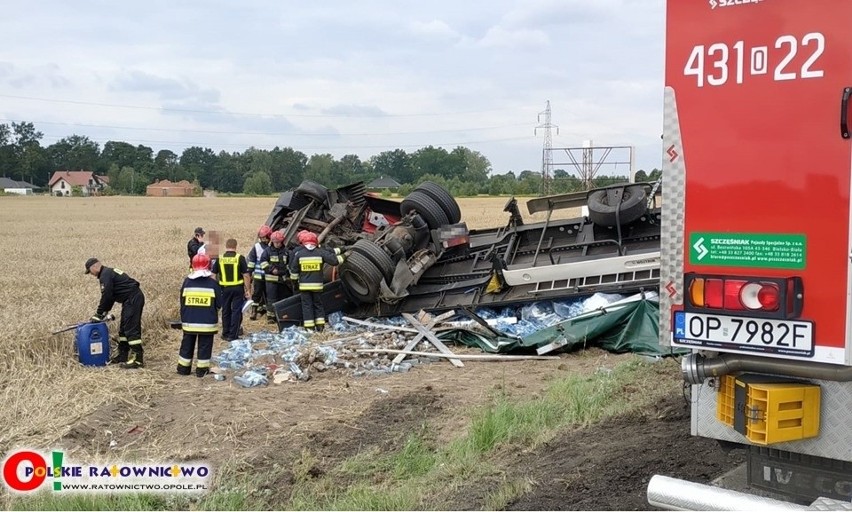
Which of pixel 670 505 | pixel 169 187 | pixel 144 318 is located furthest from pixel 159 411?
pixel 169 187

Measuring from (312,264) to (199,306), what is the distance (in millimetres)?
2655

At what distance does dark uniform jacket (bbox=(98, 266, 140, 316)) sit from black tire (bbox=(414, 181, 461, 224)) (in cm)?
507

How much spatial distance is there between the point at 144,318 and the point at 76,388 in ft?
11.5

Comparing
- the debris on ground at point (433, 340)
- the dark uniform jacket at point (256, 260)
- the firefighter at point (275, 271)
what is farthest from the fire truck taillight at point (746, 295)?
the dark uniform jacket at point (256, 260)

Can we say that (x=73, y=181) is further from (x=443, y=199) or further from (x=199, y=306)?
(x=199, y=306)

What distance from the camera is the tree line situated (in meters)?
77.5

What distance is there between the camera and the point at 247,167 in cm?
8825

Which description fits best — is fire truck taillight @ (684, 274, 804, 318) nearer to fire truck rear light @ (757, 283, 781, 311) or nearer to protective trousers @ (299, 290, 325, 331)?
fire truck rear light @ (757, 283, 781, 311)

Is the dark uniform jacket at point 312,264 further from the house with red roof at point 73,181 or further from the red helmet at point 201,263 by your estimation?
the house with red roof at point 73,181

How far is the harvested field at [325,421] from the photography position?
4.90m

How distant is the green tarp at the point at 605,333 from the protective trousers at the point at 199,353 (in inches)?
135

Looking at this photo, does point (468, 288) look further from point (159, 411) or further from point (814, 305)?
point (814, 305)

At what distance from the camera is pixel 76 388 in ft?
26.1

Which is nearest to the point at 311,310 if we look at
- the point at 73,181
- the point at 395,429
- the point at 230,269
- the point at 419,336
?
the point at 230,269
